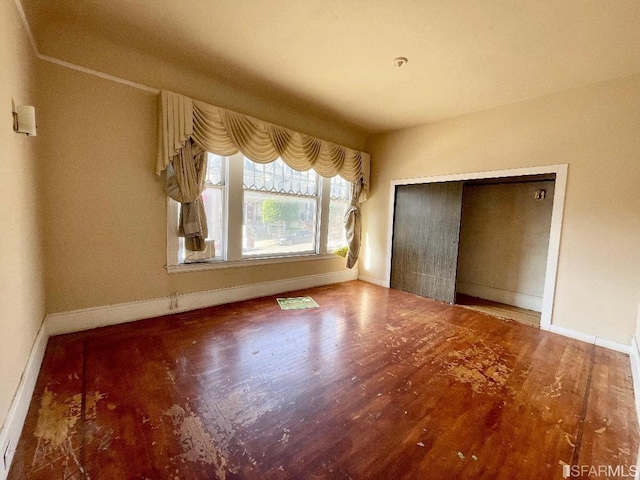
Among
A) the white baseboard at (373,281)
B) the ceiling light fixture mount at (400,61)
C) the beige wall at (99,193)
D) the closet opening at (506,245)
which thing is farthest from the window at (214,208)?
the closet opening at (506,245)

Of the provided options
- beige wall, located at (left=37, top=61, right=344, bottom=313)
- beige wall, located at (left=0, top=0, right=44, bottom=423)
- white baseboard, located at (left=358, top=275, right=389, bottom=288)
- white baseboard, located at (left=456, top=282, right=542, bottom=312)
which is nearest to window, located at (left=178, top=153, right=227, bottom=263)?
beige wall, located at (left=37, top=61, right=344, bottom=313)

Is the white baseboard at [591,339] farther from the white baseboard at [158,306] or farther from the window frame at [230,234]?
the window frame at [230,234]

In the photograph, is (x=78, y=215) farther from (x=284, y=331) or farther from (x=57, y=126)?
(x=284, y=331)

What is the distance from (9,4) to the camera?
160cm

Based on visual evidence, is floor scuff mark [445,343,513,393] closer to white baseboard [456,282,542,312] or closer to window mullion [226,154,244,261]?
white baseboard [456,282,542,312]

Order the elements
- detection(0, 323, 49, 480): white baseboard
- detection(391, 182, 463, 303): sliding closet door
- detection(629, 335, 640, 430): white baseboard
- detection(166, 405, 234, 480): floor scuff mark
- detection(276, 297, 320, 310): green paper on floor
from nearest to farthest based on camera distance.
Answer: detection(0, 323, 49, 480): white baseboard, detection(166, 405, 234, 480): floor scuff mark, detection(629, 335, 640, 430): white baseboard, detection(276, 297, 320, 310): green paper on floor, detection(391, 182, 463, 303): sliding closet door

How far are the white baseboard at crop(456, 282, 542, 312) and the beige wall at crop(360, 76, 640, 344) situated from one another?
95 cm

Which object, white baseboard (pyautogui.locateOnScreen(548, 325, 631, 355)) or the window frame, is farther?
the window frame

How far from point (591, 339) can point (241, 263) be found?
13.8 feet

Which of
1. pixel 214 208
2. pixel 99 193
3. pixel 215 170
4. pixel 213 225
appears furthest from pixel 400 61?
pixel 99 193

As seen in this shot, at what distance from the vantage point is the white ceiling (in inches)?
79.1

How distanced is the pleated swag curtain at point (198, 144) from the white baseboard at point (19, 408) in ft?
5.04

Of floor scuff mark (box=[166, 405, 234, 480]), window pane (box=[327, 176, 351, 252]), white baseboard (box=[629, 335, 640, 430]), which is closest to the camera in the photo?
floor scuff mark (box=[166, 405, 234, 480])

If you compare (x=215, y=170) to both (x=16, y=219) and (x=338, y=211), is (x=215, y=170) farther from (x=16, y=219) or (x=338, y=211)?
(x=338, y=211)
